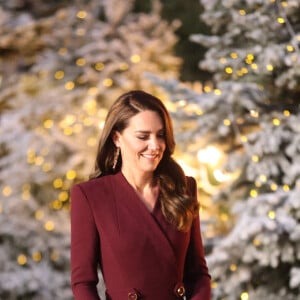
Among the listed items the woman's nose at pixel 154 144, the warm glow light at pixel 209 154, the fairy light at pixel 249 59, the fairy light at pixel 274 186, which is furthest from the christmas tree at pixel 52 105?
the woman's nose at pixel 154 144

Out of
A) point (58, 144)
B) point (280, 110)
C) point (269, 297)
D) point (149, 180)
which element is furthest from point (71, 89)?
point (149, 180)

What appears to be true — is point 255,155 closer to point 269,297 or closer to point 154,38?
point 269,297

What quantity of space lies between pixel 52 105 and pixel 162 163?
330 centimetres

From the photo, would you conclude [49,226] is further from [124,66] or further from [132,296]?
A: [132,296]

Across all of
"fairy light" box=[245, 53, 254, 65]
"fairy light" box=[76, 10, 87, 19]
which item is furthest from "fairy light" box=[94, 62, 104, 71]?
"fairy light" box=[245, 53, 254, 65]

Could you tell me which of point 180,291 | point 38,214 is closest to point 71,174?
point 38,214

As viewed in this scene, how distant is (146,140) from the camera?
141 cm

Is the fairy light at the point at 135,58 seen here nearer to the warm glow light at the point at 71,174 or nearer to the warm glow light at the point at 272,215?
the warm glow light at the point at 71,174

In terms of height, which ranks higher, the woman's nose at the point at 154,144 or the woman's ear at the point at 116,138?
the woman's nose at the point at 154,144

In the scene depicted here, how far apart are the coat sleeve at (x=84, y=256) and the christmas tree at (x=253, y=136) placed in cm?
197

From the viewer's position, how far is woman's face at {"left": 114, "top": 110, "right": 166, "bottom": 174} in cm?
140

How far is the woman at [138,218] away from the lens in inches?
53.7

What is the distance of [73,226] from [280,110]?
7.90 ft

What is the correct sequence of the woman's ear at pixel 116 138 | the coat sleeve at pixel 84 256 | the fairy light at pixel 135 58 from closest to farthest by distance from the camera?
the coat sleeve at pixel 84 256, the woman's ear at pixel 116 138, the fairy light at pixel 135 58
